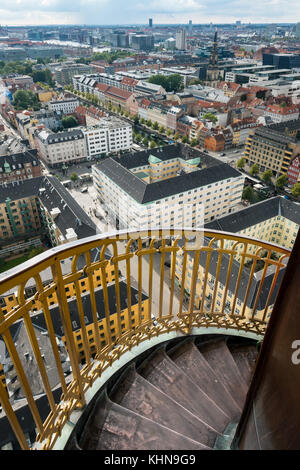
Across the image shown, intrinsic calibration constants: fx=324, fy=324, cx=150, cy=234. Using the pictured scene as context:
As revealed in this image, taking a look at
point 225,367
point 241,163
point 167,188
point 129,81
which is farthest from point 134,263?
point 129,81

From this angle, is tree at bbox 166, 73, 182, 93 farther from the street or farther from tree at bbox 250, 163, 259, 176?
the street

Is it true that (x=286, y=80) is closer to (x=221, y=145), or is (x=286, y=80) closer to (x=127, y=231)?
(x=221, y=145)

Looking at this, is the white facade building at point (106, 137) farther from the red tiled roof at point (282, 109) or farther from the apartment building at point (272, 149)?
the red tiled roof at point (282, 109)

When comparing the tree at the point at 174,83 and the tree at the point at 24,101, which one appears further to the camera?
the tree at the point at 174,83

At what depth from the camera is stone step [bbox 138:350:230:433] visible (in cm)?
440

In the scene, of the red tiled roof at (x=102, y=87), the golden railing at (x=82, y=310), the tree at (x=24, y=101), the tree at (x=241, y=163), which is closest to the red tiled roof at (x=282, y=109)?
the tree at (x=241, y=163)

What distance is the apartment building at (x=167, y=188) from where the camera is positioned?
3030cm

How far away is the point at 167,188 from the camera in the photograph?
30.8 m

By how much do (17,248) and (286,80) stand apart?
91538 mm

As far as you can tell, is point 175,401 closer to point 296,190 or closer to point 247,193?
point 247,193

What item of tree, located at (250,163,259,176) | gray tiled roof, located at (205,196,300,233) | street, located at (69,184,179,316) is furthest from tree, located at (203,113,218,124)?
gray tiled roof, located at (205,196,300,233)

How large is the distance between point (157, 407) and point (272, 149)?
45598 millimetres

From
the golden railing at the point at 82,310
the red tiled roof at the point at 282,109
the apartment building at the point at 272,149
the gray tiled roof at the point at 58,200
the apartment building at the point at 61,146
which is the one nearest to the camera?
the golden railing at the point at 82,310

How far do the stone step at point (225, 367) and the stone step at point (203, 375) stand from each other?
0.37 ft
